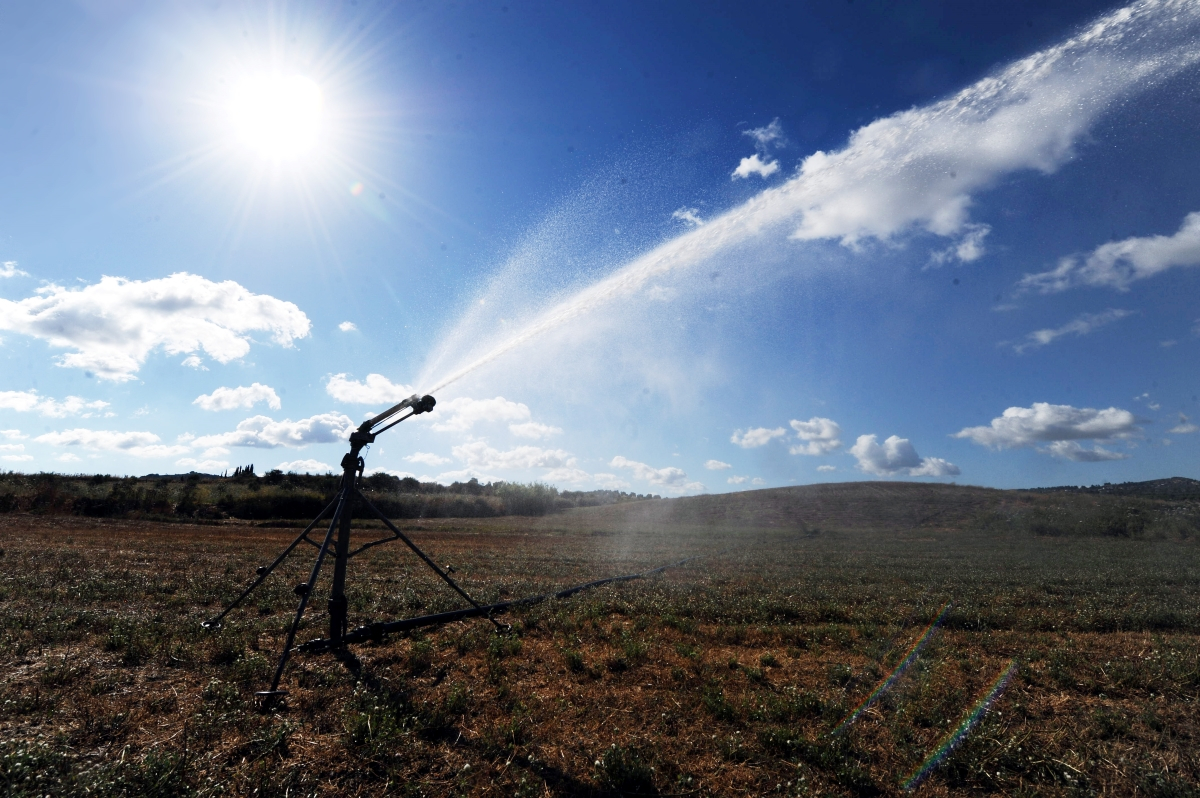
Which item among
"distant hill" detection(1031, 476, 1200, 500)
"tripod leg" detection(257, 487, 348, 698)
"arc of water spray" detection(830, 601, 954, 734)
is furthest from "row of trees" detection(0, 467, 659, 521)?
"distant hill" detection(1031, 476, 1200, 500)

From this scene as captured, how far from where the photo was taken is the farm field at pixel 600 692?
4.93m

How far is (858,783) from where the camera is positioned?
4.97 metres

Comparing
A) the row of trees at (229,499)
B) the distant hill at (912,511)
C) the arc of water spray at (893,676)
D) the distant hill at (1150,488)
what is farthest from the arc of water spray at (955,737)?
the distant hill at (1150,488)

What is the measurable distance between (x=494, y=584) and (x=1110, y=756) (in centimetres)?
1233

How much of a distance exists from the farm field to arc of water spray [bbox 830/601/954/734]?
0.22 ft

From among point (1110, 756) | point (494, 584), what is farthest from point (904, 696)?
point (494, 584)

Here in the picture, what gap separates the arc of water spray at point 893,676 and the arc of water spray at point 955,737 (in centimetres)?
81

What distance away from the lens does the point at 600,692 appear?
22.9 feet

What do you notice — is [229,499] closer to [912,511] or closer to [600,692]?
[600,692]

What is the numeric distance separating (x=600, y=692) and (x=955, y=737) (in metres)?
3.81

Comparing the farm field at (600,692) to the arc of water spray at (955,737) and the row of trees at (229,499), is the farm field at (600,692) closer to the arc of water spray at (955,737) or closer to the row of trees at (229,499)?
the arc of water spray at (955,737)

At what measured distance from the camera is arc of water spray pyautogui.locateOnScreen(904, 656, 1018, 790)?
16.8ft

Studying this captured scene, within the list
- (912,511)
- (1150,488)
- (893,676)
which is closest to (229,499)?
(893,676)

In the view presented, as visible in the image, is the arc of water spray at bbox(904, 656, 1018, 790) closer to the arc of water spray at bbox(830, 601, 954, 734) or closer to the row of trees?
the arc of water spray at bbox(830, 601, 954, 734)
